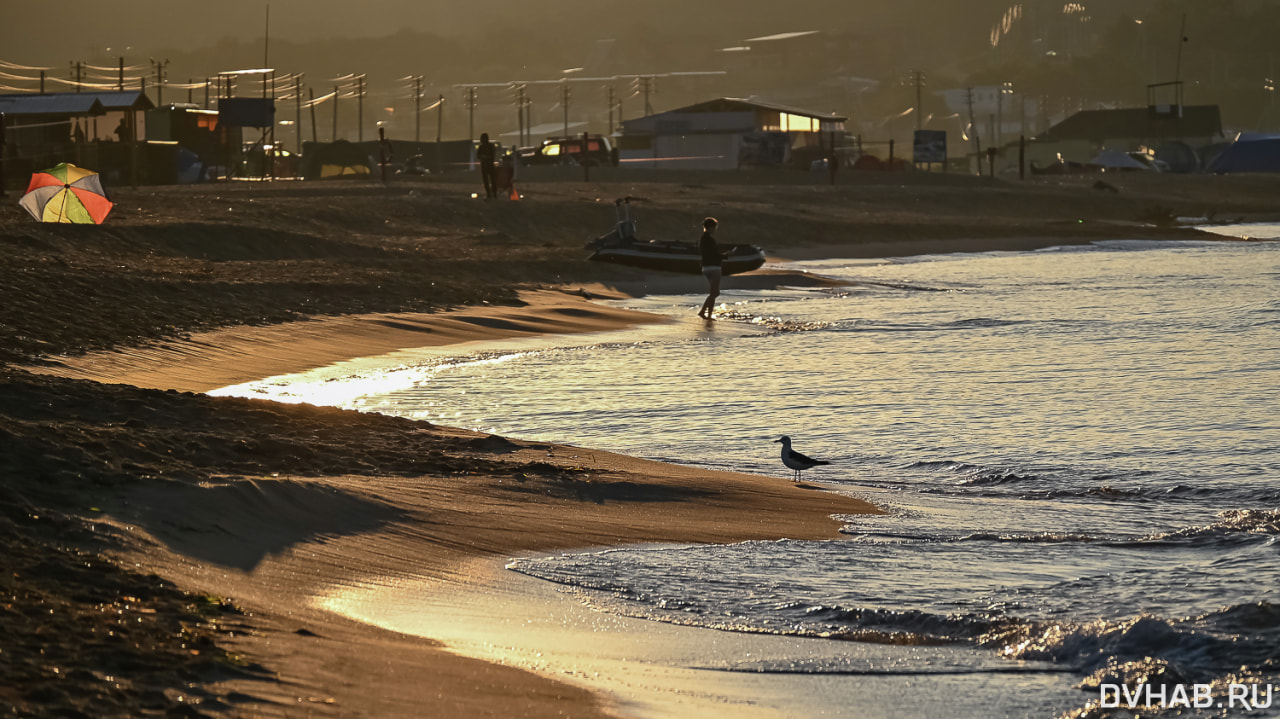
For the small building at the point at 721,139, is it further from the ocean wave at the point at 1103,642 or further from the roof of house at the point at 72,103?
the ocean wave at the point at 1103,642

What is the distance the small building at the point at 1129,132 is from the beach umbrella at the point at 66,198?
100148 mm

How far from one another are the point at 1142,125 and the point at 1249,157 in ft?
50.6

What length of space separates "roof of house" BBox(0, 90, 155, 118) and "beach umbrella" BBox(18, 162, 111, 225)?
33.4 metres

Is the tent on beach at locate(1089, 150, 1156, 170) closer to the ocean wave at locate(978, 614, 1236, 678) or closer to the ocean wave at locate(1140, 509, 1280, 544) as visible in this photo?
the ocean wave at locate(1140, 509, 1280, 544)

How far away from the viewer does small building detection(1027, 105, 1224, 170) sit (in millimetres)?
116188

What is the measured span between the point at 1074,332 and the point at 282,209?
19.0 meters

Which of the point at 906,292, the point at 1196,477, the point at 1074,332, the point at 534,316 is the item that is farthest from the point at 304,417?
the point at 906,292

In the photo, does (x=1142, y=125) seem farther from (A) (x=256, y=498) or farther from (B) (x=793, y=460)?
(A) (x=256, y=498)

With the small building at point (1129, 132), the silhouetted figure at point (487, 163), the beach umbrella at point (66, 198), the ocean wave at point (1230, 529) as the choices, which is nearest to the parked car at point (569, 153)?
the silhouetted figure at point (487, 163)

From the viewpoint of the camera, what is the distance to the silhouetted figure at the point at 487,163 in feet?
121

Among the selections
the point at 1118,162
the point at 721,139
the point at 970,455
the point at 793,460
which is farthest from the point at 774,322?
the point at 1118,162

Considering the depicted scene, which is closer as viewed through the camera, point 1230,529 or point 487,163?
point 1230,529

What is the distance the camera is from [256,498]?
7957 millimetres

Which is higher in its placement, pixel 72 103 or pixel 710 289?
pixel 72 103
